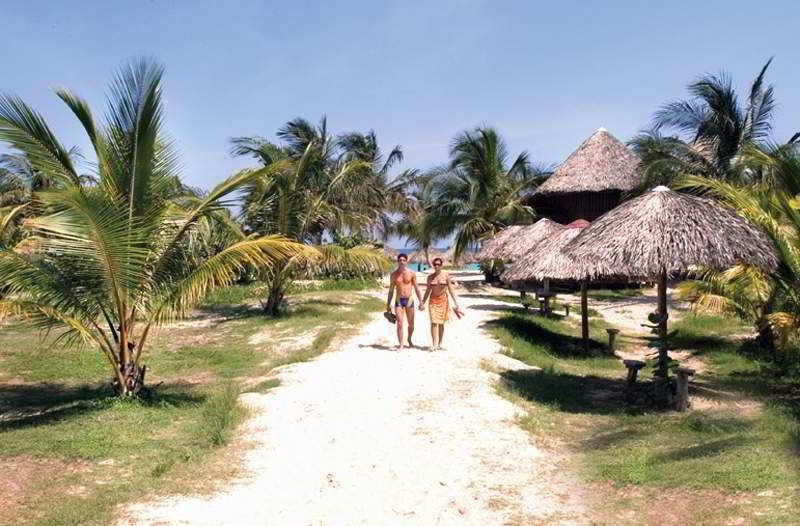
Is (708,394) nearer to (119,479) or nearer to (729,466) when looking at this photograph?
(729,466)

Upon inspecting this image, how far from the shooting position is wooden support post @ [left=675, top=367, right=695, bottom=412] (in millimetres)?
7301

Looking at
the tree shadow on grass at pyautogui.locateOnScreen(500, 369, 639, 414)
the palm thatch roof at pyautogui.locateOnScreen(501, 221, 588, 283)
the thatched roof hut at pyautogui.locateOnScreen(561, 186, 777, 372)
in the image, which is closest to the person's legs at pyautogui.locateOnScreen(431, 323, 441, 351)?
the tree shadow on grass at pyautogui.locateOnScreen(500, 369, 639, 414)

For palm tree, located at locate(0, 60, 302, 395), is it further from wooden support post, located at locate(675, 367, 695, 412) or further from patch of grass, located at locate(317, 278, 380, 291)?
patch of grass, located at locate(317, 278, 380, 291)

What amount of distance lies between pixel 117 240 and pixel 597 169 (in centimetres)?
1805

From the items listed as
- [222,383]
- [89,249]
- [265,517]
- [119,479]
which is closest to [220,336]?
[222,383]

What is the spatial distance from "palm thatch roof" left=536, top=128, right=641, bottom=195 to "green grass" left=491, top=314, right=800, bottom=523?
10.3m

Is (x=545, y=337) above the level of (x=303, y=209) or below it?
below

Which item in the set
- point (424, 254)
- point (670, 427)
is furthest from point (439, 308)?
point (424, 254)

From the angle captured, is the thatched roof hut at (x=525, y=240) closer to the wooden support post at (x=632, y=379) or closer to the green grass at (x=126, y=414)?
the green grass at (x=126, y=414)

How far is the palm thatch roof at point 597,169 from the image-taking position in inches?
834

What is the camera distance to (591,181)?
21.3 meters

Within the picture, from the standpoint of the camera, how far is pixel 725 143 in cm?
1764

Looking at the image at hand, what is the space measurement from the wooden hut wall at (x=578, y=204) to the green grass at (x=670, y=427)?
10556mm

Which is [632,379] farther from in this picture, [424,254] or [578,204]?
[424,254]
